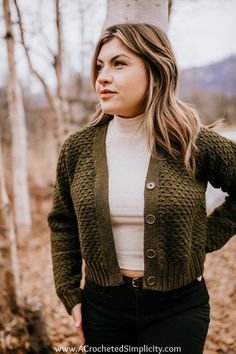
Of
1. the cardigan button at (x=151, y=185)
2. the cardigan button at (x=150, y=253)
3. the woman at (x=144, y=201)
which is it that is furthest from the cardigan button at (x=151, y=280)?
the cardigan button at (x=151, y=185)

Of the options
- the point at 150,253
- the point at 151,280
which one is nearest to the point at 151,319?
the point at 151,280

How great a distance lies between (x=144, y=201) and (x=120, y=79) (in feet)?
1.93

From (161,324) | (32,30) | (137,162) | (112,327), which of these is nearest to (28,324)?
(112,327)

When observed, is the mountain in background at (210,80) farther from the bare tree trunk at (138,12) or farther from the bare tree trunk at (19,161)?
the bare tree trunk at (138,12)

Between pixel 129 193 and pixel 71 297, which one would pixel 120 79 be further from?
pixel 71 297

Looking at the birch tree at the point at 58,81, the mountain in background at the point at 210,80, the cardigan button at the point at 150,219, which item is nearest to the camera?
the cardigan button at the point at 150,219

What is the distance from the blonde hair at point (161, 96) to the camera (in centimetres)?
166

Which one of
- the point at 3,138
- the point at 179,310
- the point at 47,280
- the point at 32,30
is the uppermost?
the point at 32,30

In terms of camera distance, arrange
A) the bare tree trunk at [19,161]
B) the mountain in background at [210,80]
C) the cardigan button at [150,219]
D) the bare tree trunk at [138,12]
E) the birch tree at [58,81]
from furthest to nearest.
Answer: the mountain in background at [210,80], the bare tree trunk at [19,161], the birch tree at [58,81], the bare tree trunk at [138,12], the cardigan button at [150,219]

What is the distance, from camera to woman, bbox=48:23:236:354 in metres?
1.64

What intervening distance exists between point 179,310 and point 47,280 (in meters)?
3.74

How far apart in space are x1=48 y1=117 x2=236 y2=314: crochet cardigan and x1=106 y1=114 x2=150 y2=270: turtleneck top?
Answer: 41mm

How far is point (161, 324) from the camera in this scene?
1.67 metres

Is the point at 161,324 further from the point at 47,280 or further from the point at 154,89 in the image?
the point at 47,280
